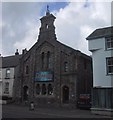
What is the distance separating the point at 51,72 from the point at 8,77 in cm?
1285

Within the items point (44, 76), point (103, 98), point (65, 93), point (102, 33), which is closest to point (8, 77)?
point (44, 76)

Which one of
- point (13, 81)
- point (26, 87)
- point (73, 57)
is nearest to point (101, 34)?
point (73, 57)

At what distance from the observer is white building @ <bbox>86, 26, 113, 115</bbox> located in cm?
2927

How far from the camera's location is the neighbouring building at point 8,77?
49.6 metres

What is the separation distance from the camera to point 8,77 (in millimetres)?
51000

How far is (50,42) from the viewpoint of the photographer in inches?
1702

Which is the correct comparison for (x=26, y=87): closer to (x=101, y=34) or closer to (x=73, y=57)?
(x=73, y=57)

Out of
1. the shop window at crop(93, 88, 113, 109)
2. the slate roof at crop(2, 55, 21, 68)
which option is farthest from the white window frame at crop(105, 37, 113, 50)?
the slate roof at crop(2, 55, 21, 68)

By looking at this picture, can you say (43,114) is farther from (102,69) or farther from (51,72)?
(51,72)

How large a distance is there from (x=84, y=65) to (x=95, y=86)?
10.4 meters

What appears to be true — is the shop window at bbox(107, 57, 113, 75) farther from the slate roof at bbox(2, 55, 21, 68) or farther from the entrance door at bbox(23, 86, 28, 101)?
the slate roof at bbox(2, 55, 21, 68)

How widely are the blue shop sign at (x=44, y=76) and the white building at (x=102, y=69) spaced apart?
11.8m

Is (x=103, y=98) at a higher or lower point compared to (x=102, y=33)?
lower

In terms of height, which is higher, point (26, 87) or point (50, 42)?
point (50, 42)
